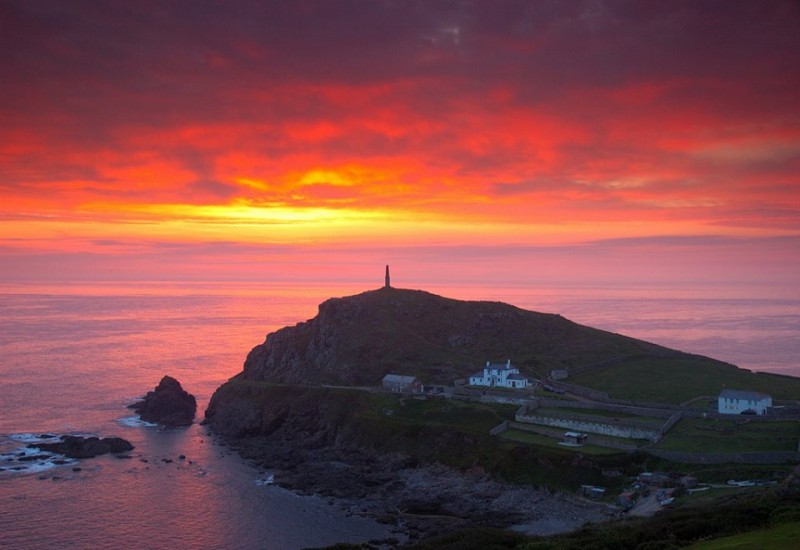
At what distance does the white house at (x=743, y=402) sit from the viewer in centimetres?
6731

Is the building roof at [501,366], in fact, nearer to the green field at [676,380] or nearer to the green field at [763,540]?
the green field at [676,380]

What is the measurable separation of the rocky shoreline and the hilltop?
2160 cm

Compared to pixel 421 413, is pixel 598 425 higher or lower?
higher

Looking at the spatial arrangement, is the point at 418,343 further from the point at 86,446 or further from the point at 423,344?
the point at 86,446

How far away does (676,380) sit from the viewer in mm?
86500

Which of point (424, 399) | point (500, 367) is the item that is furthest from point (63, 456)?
point (500, 367)

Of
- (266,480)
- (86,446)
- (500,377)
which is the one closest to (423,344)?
(500,377)

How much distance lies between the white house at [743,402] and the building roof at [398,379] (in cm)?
3809

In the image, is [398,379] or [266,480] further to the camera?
[398,379]

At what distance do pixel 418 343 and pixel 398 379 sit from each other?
54.8ft

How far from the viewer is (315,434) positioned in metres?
86.4

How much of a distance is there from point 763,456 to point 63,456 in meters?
72.2

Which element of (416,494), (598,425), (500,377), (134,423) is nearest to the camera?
(416,494)

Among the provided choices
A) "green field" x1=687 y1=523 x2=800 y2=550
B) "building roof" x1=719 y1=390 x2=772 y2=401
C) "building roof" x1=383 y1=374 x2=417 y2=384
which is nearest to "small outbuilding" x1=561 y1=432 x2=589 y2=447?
"building roof" x1=719 y1=390 x2=772 y2=401
